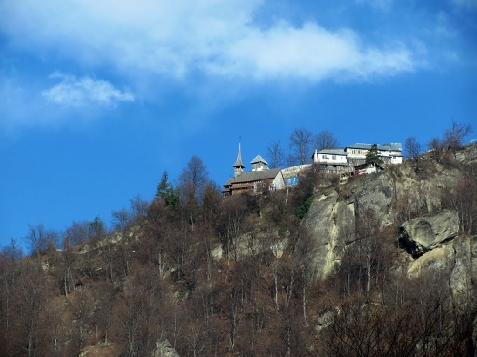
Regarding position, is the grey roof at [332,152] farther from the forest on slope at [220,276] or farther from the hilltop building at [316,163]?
the forest on slope at [220,276]

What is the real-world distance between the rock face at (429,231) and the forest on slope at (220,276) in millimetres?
1419

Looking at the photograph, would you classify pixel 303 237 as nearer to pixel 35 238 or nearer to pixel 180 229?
pixel 180 229

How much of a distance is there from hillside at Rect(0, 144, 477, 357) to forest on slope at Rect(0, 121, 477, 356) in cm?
17

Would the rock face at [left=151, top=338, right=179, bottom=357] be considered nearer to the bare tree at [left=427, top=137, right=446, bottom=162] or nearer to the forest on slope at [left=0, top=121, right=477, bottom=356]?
the forest on slope at [left=0, top=121, right=477, bottom=356]

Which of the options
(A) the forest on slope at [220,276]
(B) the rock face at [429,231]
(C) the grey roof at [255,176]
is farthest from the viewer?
(C) the grey roof at [255,176]

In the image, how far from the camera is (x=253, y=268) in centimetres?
7062

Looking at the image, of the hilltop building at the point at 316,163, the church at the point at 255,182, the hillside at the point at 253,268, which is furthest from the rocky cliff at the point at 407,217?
the church at the point at 255,182

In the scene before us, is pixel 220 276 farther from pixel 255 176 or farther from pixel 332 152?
pixel 332 152

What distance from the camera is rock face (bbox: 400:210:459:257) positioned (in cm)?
6606

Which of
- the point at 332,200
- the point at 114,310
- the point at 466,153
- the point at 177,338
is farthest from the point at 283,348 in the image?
the point at 466,153

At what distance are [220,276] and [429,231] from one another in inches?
915

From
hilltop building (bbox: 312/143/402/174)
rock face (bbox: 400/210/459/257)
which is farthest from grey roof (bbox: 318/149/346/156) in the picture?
rock face (bbox: 400/210/459/257)

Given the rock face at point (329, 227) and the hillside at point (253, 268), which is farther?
the rock face at point (329, 227)

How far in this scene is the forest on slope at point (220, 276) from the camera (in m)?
60.2
